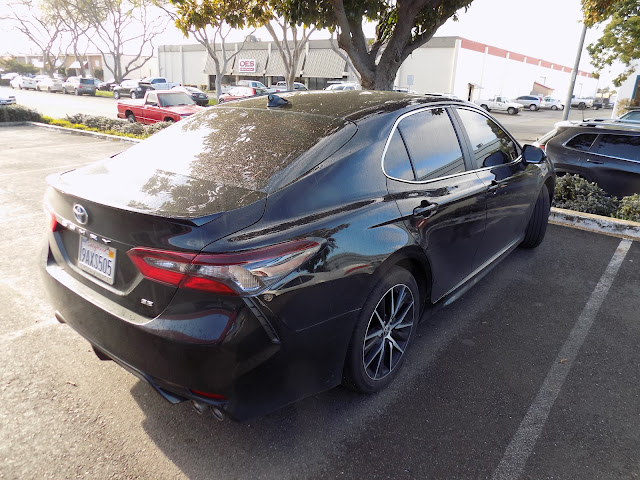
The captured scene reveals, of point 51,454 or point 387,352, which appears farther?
point 387,352

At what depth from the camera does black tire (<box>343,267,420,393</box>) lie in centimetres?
254

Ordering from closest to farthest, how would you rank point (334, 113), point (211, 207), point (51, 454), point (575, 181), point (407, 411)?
point (211, 207) → point (51, 454) → point (407, 411) → point (334, 113) → point (575, 181)

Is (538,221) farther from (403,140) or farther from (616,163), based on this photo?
(616,163)

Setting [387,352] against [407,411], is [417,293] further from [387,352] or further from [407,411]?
[407,411]

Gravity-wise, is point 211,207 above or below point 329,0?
below

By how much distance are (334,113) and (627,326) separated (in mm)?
2934

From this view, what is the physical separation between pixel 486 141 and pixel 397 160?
1.45 meters

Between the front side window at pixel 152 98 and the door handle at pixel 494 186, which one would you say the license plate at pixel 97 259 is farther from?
the front side window at pixel 152 98

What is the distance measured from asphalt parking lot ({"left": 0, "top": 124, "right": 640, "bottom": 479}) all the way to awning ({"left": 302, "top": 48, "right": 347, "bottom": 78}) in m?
44.9

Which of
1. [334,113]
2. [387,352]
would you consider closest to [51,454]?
[387,352]

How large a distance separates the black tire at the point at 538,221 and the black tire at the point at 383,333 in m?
2.71

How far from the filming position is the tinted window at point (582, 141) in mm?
7387

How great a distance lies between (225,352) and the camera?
1.99 metres

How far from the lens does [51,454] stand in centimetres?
236
